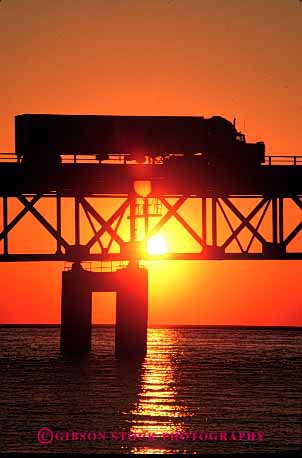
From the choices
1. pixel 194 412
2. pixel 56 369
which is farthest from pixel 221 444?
pixel 56 369

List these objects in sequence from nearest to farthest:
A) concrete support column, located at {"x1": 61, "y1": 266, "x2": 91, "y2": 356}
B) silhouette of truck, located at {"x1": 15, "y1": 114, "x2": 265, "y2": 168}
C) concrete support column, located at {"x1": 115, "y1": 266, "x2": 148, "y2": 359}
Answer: silhouette of truck, located at {"x1": 15, "y1": 114, "x2": 265, "y2": 168}, concrete support column, located at {"x1": 115, "y1": 266, "x2": 148, "y2": 359}, concrete support column, located at {"x1": 61, "y1": 266, "x2": 91, "y2": 356}

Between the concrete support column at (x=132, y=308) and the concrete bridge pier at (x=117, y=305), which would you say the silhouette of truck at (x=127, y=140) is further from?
the concrete support column at (x=132, y=308)

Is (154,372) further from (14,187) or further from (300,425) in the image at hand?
(300,425)

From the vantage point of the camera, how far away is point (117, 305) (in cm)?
8575

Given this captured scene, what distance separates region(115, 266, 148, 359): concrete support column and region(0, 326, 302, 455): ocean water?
5.12 ft

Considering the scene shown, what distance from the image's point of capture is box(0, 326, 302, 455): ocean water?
5309cm

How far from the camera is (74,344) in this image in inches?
3438
